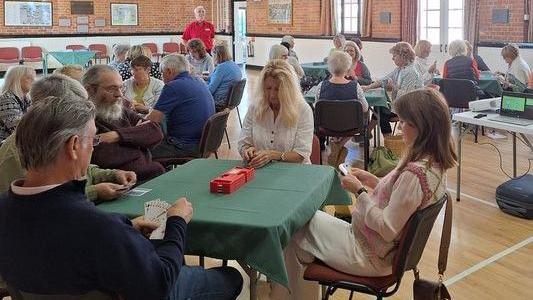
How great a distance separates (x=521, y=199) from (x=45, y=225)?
3844mm

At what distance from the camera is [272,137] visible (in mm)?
3354

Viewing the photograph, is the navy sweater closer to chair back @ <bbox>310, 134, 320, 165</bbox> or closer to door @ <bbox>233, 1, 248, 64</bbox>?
chair back @ <bbox>310, 134, 320, 165</bbox>

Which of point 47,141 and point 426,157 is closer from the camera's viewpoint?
point 47,141

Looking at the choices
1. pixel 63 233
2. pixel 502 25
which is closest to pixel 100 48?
pixel 502 25

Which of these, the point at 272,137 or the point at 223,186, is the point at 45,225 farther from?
the point at 272,137

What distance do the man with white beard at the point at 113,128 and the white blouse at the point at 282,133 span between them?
0.63m

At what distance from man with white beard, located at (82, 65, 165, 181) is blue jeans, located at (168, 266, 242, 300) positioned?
3.83ft

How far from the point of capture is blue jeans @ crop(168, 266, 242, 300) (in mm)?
1942

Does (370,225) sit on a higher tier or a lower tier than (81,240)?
lower

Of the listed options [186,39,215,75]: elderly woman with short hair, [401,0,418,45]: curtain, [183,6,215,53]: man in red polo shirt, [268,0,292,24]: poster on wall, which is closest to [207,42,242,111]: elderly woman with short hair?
[186,39,215,75]: elderly woman with short hair

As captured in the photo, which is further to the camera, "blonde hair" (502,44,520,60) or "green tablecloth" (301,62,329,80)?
"green tablecloth" (301,62,329,80)

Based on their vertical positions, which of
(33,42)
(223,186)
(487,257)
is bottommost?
(487,257)

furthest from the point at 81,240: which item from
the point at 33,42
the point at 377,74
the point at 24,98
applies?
the point at 33,42

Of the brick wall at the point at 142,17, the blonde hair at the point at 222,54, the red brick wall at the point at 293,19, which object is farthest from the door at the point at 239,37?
the blonde hair at the point at 222,54
